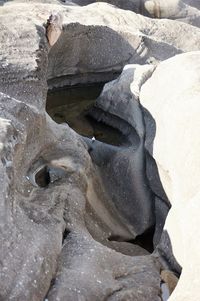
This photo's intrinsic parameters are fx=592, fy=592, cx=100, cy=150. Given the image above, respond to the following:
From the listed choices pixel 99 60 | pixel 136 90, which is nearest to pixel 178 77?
pixel 136 90

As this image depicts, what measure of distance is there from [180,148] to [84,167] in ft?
2.64

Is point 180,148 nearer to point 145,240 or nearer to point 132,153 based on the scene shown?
point 145,240

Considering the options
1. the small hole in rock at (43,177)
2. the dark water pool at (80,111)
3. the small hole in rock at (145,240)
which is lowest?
the dark water pool at (80,111)

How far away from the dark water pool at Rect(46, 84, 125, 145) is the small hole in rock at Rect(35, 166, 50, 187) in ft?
4.49

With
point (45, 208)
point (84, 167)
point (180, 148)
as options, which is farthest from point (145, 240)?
point (45, 208)

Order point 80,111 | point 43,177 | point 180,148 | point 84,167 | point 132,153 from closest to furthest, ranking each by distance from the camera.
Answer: point 180,148 → point 43,177 → point 84,167 → point 132,153 → point 80,111

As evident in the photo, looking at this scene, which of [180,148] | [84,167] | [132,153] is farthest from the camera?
[132,153]

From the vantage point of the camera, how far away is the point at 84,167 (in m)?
4.30

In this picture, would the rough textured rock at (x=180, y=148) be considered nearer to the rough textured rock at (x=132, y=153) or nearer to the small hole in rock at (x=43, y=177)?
the rough textured rock at (x=132, y=153)

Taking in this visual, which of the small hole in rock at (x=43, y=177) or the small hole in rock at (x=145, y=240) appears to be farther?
the small hole in rock at (x=145, y=240)

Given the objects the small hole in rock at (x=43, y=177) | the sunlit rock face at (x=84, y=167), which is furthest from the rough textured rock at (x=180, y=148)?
the small hole in rock at (x=43, y=177)

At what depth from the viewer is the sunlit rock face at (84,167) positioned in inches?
113

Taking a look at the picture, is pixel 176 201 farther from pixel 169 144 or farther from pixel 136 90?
pixel 136 90

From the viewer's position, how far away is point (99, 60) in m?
6.66
